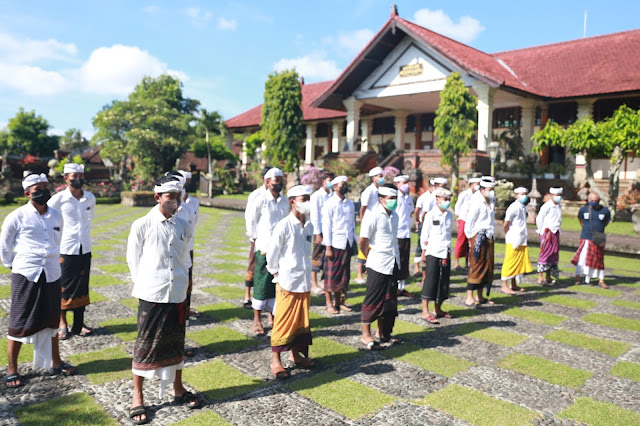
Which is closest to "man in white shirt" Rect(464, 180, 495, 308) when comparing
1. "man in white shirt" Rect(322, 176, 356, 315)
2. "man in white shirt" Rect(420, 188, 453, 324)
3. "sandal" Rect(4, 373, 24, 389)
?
"man in white shirt" Rect(420, 188, 453, 324)

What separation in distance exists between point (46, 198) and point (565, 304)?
23.9ft

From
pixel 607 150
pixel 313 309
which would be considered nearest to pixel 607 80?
pixel 607 150

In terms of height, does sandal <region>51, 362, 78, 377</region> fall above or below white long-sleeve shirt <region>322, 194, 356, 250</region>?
below

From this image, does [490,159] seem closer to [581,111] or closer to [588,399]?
[581,111]

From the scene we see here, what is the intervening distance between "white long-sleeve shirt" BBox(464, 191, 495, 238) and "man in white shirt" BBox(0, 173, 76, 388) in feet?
18.1

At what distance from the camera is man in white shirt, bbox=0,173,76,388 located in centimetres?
402

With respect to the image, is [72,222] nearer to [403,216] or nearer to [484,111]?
[403,216]

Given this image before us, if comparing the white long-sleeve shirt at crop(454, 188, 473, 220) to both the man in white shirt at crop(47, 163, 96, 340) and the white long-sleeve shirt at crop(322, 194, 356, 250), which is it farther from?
the man in white shirt at crop(47, 163, 96, 340)

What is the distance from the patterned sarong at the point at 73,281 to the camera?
5.04 metres

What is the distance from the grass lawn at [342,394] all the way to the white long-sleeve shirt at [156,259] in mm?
1392

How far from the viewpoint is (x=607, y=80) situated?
67.8 feet

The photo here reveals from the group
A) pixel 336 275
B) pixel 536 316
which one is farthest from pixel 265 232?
pixel 536 316

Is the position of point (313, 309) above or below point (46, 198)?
below

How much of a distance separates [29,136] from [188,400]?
5865 cm
